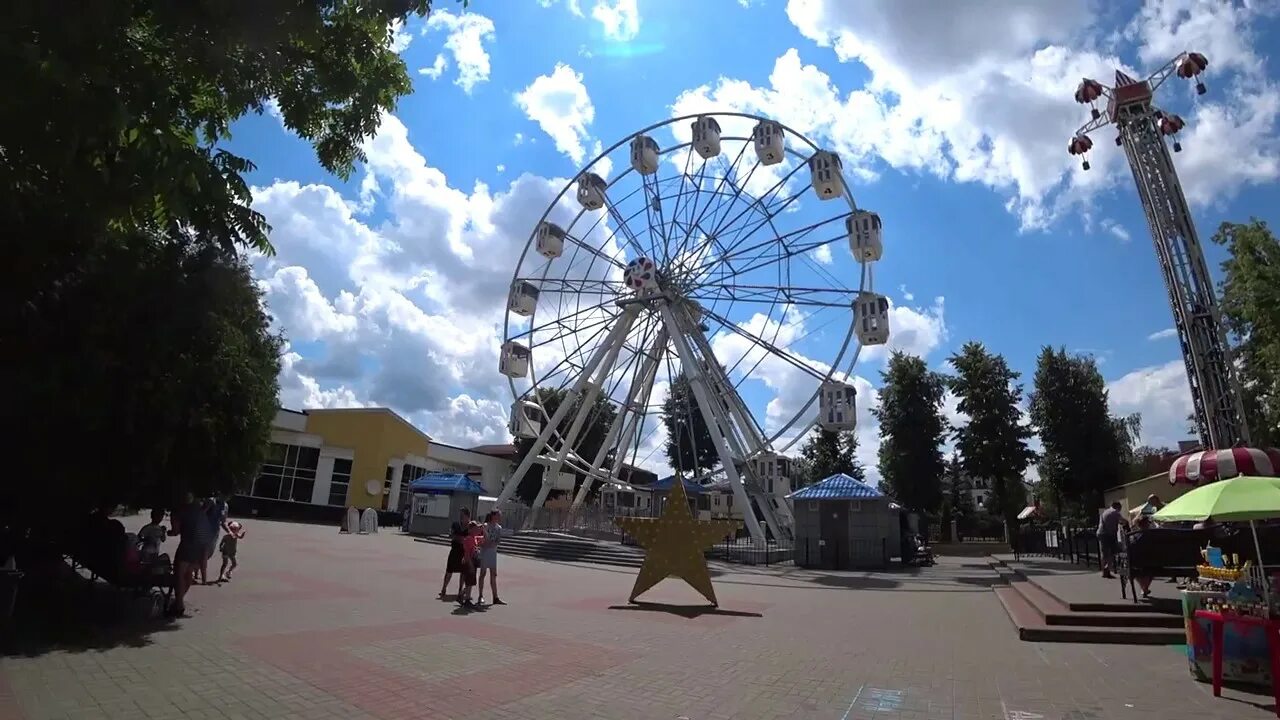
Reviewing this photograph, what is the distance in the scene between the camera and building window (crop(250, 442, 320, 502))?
4525 centimetres

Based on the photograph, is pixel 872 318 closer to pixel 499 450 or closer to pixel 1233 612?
pixel 1233 612

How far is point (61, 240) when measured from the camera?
7898 millimetres

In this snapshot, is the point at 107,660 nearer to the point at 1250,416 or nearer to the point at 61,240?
the point at 61,240

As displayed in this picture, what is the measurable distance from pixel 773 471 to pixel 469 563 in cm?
1921

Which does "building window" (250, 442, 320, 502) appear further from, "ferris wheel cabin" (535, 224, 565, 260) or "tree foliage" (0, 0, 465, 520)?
"tree foliage" (0, 0, 465, 520)

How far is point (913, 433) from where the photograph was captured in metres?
46.5

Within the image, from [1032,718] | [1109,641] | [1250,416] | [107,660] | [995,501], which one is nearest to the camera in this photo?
[1032,718]

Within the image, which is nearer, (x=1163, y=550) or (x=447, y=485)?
(x=1163, y=550)

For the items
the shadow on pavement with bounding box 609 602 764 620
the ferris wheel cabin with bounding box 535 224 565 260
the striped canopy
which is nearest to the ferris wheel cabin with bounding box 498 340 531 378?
the ferris wheel cabin with bounding box 535 224 565 260

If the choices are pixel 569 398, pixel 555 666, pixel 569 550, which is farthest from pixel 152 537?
pixel 569 398

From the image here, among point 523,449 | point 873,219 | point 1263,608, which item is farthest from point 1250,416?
point 523,449

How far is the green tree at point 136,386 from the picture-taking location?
8.11 metres

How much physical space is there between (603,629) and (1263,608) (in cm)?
757

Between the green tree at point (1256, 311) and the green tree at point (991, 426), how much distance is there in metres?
14.5
